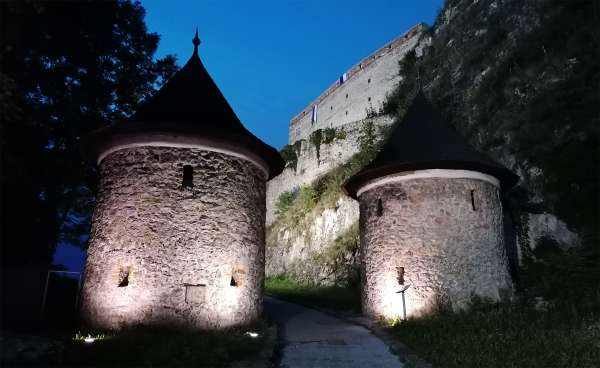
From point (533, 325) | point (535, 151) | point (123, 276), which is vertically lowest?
point (533, 325)

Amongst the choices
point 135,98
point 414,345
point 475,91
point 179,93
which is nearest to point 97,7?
point 135,98

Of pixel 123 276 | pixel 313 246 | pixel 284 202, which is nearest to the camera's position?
pixel 123 276

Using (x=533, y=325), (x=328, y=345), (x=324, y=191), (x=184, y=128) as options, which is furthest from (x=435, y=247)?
(x=324, y=191)

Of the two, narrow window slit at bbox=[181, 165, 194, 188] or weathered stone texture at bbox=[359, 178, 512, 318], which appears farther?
weathered stone texture at bbox=[359, 178, 512, 318]

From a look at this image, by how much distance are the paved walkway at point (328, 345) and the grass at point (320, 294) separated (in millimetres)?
2357

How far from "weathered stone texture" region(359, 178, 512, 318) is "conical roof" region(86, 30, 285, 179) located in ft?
12.3

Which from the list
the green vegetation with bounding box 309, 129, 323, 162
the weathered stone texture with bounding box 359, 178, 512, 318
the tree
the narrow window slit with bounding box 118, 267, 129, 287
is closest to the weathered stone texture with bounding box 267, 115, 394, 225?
the green vegetation with bounding box 309, 129, 323, 162

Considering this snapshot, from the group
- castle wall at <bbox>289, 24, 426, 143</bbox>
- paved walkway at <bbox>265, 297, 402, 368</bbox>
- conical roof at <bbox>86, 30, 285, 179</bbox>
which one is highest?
castle wall at <bbox>289, 24, 426, 143</bbox>

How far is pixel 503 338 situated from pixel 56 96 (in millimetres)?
12074

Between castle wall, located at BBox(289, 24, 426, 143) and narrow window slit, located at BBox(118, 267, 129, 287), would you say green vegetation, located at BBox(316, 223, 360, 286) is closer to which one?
narrow window slit, located at BBox(118, 267, 129, 287)

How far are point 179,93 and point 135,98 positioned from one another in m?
4.68

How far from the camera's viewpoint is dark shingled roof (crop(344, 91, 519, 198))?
12117 mm

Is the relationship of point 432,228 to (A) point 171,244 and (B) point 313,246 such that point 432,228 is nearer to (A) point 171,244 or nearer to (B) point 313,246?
(A) point 171,244

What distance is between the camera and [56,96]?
39.9ft
